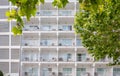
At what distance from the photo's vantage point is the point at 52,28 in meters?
49.8

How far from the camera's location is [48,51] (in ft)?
162

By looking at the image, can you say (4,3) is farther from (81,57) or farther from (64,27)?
(81,57)

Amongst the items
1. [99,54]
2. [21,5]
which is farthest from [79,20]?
[21,5]

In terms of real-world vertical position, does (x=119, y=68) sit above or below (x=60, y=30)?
below

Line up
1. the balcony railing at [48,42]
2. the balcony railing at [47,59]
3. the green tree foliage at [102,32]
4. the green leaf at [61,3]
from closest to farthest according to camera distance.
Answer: the green leaf at [61,3] < the green tree foliage at [102,32] < the balcony railing at [47,59] < the balcony railing at [48,42]

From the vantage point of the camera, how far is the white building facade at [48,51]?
1923 inches

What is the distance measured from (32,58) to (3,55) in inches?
145

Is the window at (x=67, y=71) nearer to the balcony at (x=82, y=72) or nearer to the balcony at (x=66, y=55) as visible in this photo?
the balcony at (x=82, y=72)

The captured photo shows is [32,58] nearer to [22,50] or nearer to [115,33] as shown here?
[22,50]

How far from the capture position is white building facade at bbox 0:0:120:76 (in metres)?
48.8

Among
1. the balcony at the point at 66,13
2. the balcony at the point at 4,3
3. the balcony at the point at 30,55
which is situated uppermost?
the balcony at the point at 4,3

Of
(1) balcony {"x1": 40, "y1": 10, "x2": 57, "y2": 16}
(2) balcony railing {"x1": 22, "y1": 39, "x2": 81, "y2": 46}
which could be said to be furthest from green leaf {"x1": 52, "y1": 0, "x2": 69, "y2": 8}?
(1) balcony {"x1": 40, "y1": 10, "x2": 57, "y2": 16}

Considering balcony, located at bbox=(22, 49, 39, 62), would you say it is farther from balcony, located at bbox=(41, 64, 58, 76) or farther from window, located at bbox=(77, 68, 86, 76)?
window, located at bbox=(77, 68, 86, 76)

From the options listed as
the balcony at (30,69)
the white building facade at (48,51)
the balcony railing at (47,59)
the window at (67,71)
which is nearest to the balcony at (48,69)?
the white building facade at (48,51)
